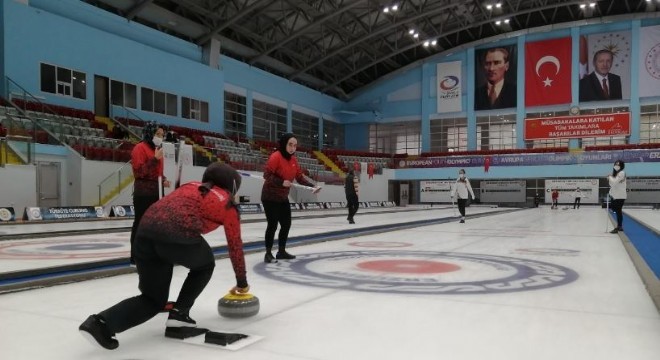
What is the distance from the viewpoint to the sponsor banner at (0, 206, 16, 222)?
14.1 meters

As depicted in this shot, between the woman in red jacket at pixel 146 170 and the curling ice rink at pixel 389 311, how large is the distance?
831 mm

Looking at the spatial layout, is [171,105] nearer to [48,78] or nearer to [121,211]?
[48,78]

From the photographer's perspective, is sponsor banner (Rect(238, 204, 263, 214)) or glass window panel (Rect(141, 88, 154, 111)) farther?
glass window panel (Rect(141, 88, 154, 111))

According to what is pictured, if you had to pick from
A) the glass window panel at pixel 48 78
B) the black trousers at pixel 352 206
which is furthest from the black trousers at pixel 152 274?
the glass window panel at pixel 48 78

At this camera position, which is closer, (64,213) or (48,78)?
(64,213)

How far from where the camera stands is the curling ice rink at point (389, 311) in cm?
279

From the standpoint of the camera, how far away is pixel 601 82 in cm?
3728

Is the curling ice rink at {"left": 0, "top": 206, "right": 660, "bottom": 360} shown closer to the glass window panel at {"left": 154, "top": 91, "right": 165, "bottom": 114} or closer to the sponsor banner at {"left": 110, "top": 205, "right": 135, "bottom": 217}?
the sponsor banner at {"left": 110, "top": 205, "right": 135, "bottom": 217}

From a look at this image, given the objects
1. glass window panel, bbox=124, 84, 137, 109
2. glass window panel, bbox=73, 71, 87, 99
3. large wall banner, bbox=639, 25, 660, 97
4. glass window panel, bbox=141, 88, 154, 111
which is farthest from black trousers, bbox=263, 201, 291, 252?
large wall banner, bbox=639, 25, 660, 97

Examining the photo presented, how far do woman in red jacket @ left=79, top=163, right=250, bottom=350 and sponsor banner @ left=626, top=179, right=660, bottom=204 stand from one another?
3883 cm

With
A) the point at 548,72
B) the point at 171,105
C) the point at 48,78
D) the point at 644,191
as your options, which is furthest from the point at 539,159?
the point at 48,78

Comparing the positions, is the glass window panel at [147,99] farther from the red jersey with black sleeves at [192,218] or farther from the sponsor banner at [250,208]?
the red jersey with black sleeves at [192,218]

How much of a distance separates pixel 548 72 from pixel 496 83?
13.0ft

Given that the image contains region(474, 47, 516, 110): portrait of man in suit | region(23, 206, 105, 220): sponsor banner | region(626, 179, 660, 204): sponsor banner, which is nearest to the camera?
region(23, 206, 105, 220): sponsor banner
